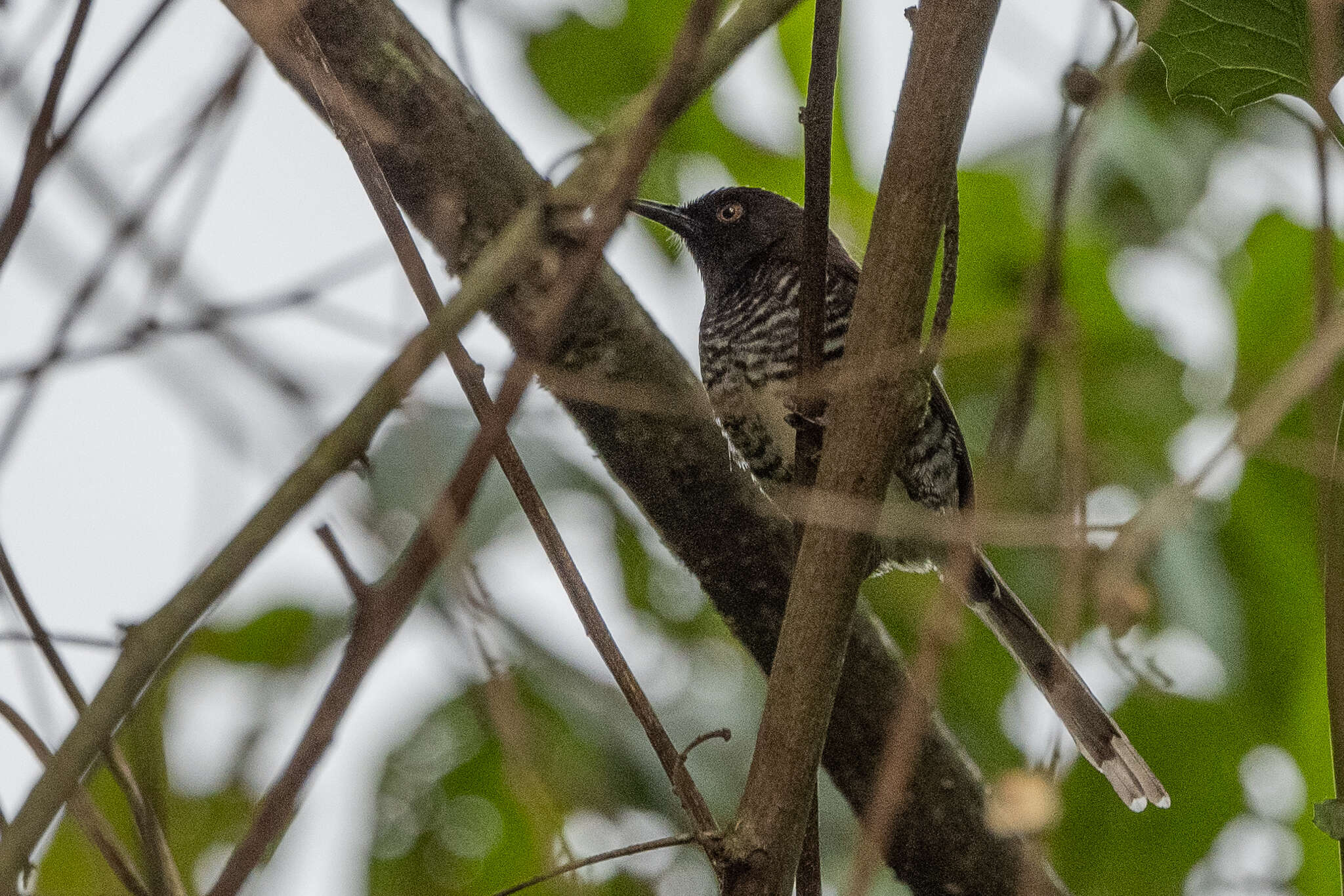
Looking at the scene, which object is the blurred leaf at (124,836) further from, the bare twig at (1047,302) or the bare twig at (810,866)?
the bare twig at (1047,302)

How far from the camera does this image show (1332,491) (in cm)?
172

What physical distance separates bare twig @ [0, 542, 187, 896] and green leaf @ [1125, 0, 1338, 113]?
1.61 m

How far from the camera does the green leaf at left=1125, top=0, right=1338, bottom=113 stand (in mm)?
1891

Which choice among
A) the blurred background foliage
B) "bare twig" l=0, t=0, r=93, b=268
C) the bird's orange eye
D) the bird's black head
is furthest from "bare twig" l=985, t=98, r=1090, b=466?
"bare twig" l=0, t=0, r=93, b=268

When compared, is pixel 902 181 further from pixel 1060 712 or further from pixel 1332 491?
pixel 1060 712

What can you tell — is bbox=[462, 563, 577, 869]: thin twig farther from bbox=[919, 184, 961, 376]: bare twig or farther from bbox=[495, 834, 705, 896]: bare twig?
bbox=[919, 184, 961, 376]: bare twig

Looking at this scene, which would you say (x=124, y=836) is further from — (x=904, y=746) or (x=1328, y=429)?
(x=1328, y=429)

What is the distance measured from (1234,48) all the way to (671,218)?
193 cm

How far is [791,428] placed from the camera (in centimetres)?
281

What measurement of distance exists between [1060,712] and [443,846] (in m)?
1.55

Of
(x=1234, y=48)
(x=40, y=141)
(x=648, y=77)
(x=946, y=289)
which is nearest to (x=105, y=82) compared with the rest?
(x=40, y=141)

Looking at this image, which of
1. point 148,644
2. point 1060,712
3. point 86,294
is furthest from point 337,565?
point 1060,712

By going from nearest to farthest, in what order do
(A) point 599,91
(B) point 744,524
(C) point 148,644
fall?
1. (C) point 148,644
2. (B) point 744,524
3. (A) point 599,91

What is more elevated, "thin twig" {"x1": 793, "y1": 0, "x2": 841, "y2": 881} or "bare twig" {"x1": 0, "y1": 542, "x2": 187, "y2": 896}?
"thin twig" {"x1": 793, "y1": 0, "x2": 841, "y2": 881}
